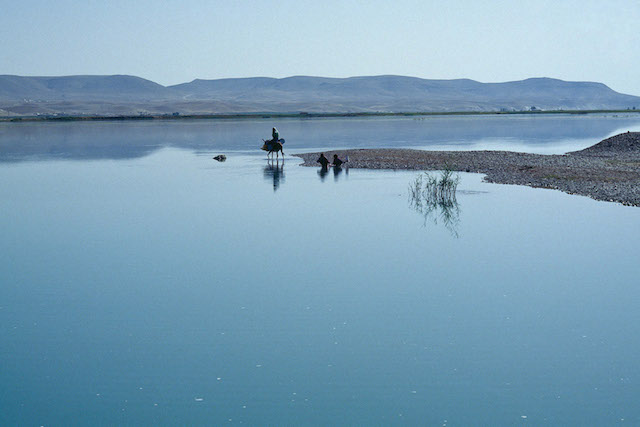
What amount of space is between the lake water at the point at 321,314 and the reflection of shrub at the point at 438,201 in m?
0.33

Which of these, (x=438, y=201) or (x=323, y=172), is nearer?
(x=438, y=201)

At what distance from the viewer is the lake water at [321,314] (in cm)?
959

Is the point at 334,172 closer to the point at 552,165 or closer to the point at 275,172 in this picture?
the point at 275,172

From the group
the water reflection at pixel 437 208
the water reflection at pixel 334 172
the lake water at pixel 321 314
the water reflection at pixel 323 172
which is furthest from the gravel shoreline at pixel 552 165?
the water reflection at pixel 437 208

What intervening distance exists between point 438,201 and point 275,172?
13966mm

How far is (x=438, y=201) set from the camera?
1050 inches

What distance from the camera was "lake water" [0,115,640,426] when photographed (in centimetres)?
959

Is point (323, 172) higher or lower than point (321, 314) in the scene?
higher

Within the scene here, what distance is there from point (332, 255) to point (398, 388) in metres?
7.98

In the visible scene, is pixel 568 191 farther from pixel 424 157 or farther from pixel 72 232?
pixel 72 232

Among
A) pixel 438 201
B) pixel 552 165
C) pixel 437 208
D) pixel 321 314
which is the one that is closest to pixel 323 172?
pixel 552 165

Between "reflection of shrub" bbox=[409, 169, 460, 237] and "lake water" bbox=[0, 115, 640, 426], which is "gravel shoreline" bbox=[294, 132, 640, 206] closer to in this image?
"lake water" bbox=[0, 115, 640, 426]

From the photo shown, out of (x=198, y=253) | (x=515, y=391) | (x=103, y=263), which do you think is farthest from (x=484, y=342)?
(x=103, y=263)

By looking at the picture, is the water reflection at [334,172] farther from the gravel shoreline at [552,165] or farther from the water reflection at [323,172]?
the gravel shoreline at [552,165]
